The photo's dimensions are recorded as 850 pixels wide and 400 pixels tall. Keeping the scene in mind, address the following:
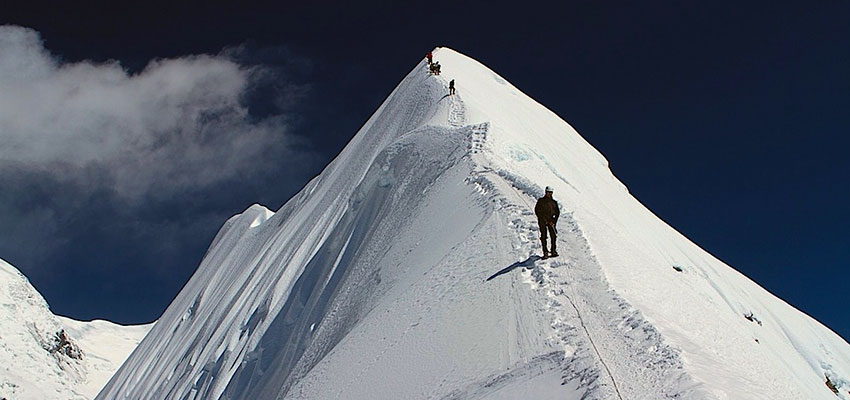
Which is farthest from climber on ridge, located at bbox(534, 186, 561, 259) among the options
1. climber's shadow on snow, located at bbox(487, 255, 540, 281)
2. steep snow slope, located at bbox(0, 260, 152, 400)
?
steep snow slope, located at bbox(0, 260, 152, 400)

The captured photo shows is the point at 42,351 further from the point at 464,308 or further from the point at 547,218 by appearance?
the point at 547,218

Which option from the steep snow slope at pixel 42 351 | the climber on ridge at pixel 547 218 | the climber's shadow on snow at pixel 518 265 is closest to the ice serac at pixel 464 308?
the climber's shadow on snow at pixel 518 265

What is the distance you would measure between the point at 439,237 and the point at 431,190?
3.61 metres

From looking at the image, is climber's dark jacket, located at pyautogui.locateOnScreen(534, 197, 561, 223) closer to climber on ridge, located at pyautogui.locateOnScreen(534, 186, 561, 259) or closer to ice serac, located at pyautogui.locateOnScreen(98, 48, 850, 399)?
climber on ridge, located at pyautogui.locateOnScreen(534, 186, 561, 259)

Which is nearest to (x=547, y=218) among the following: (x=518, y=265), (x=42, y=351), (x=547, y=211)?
(x=547, y=211)

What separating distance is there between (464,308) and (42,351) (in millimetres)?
128142

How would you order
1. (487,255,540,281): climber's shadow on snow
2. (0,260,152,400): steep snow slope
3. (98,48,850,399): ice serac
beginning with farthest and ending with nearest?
(0,260,152,400): steep snow slope
(487,255,540,281): climber's shadow on snow
(98,48,850,399): ice serac

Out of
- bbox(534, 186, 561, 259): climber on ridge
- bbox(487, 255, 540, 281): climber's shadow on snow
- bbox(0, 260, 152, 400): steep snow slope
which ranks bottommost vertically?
bbox(487, 255, 540, 281): climber's shadow on snow

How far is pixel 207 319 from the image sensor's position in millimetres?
28875

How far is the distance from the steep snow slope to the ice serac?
9153cm

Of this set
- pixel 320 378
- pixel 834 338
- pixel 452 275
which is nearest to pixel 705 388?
pixel 452 275

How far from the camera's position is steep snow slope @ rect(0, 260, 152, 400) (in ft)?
330

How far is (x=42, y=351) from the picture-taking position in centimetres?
11438

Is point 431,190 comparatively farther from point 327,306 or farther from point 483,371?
point 483,371
